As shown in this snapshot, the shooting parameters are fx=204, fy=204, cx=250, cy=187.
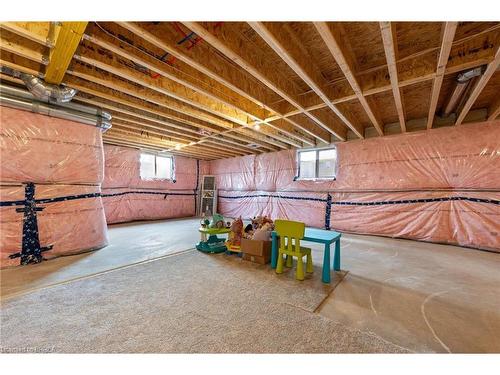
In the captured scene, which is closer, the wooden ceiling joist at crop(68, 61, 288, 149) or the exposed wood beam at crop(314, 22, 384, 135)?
the exposed wood beam at crop(314, 22, 384, 135)

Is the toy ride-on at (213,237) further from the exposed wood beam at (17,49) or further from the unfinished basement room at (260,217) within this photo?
the exposed wood beam at (17,49)

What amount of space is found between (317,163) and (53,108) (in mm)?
5596

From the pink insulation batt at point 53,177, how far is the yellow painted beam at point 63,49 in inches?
29.4

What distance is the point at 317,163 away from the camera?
5883 millimetres

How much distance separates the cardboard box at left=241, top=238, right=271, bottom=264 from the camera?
111 inches

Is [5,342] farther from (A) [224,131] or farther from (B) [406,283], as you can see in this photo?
(A) [224,131]

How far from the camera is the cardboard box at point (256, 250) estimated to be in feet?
9.23

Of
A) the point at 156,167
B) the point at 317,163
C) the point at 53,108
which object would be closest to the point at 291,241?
the point at 53,108

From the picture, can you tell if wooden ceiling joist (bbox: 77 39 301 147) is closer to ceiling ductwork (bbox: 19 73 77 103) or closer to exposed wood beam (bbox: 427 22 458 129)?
ceiling ductwork (bbox: 19 73 77 103)

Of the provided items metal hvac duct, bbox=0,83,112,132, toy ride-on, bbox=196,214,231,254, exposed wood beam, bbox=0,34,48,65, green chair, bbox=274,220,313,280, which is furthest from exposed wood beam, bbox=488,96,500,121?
metal hvac duct, bbox=0,83,112,132

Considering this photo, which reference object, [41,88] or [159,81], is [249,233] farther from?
[41,88]

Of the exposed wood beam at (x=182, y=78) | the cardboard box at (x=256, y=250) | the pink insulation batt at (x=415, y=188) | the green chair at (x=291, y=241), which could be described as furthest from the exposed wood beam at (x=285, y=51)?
the pink insulation batt at (x=415, y=188)

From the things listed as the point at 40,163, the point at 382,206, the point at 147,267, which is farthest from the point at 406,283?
the point at 40,163

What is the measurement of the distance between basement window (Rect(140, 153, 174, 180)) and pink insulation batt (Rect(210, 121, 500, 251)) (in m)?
4.30
